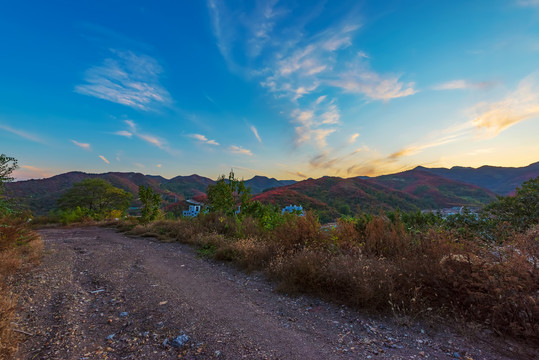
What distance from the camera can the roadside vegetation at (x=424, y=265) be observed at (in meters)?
2.85

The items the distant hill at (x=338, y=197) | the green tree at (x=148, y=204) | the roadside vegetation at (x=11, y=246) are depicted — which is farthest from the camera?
the distant hill at (x=338, y=197)

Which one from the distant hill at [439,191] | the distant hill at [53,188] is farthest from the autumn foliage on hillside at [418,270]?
the distant hill at [53,188]

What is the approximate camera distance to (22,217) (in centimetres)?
688

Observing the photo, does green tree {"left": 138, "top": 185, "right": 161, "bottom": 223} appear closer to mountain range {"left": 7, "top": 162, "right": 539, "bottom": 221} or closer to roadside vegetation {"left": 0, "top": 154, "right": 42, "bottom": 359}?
mountain range {"left": 7, "top": 162, "right": 539, "bottom": 221}

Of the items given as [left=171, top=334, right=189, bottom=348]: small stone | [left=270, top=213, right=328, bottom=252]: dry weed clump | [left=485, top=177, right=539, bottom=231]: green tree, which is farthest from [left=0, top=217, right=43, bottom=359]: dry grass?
[left=485, top=177, right=539, bottom=231]: green tree

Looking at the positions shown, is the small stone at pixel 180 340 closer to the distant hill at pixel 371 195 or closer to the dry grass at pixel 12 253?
the dry grass at pixel 12 253

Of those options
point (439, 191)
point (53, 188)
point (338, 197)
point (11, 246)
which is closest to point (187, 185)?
point (53, 188)

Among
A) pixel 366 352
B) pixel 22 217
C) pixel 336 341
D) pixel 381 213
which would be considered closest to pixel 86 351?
pixel 336 341

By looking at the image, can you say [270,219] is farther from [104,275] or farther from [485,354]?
[485,354]

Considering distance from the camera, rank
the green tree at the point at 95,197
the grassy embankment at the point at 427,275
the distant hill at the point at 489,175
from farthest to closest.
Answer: the distant hill at the point at 489,175 → the green tree at the point at 95,197 → the grassy embankment at the point at 427,275

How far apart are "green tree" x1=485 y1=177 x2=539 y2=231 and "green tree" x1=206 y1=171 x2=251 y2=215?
9.56m

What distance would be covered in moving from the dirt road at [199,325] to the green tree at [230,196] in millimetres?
6351

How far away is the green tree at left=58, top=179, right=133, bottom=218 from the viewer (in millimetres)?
23906

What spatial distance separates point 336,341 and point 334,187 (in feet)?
123
